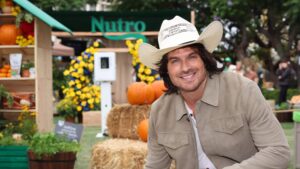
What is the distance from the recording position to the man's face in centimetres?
327

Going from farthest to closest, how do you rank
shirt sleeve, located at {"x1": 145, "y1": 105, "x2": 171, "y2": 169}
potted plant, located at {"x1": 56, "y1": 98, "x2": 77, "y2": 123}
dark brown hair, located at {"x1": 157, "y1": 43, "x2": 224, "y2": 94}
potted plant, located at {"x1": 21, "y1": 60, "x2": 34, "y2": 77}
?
1. potted plant, located at {"x1": 56, "y1": 98, "x2": 77, "y2": 123}
2. potted plant, located at {"x1": 21, "y1": 60, "x2": 34, "y2": 77}
3. shirt sleeve, located at {"x1": 145, "y1": 105, "x2": 171, "y2": 169}
4. dark brown hair, located at {"x1": 157, "y1": 43, "x2": 224, "y2": 94}

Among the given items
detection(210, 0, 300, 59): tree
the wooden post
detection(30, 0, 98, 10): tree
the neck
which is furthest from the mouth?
detection(30, 0, 98, 10): tree

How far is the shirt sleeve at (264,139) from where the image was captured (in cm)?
310

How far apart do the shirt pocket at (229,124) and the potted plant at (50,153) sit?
13.1 feet

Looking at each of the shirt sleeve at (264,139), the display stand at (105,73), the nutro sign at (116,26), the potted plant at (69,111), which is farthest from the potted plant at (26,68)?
the shirt sleeve at (264,139)

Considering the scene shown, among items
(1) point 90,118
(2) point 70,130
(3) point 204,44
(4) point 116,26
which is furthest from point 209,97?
(4) point 116,26

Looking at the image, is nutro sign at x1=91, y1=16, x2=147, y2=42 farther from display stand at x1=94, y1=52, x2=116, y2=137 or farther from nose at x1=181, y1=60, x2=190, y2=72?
nose at x1=181, y1=60, x2=190, y2=72

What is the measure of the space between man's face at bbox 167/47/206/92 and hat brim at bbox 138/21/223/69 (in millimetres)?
56

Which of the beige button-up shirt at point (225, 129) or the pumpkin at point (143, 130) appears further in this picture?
the pumpkin at point (143, 130)

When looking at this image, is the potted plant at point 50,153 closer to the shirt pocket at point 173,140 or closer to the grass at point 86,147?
the grass at point 86,147

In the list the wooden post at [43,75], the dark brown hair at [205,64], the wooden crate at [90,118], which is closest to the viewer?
the dark brown hair at [205,64]

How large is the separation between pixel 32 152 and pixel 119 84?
10.6m

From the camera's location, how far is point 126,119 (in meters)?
8.38

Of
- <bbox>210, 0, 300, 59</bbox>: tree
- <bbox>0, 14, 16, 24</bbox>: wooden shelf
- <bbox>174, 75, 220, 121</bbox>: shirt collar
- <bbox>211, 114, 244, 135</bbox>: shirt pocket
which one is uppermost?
<bbox>210, 0, 300, 59</bbox>: tree
